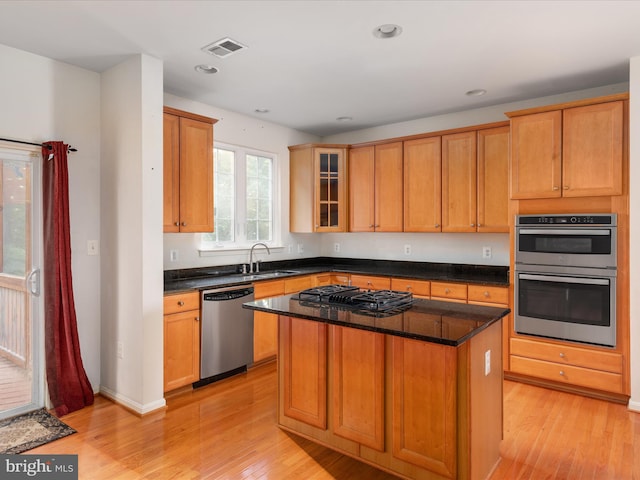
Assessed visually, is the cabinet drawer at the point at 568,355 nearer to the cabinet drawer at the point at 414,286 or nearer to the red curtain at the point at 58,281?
the cabinet drawer at the point at 414,286

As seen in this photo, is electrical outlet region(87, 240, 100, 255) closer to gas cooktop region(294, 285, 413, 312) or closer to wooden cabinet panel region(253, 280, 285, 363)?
wooden cabinet panel region(253, 280, 285, 363)

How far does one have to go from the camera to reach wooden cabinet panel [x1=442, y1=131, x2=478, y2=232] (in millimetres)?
4211

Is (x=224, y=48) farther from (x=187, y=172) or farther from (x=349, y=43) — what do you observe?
(x=187, y=172)

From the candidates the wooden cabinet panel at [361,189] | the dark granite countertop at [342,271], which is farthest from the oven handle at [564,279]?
the wooden cabinet panel at [361,189]

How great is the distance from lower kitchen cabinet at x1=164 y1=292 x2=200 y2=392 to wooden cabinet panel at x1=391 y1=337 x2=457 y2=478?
1.95 metres

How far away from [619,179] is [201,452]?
12.0 ft

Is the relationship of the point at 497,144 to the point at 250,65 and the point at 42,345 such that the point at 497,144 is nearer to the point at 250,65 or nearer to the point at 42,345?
the point at 250,65

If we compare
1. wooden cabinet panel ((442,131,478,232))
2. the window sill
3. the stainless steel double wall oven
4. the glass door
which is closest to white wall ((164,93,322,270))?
the window sill

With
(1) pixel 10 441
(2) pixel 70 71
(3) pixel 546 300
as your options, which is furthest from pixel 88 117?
(3) pixel 546 300

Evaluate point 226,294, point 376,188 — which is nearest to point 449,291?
point 376,188

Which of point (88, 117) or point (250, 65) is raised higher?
point (250, 65)

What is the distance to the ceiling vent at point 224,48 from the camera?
2.84m

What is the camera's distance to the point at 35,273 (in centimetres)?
309

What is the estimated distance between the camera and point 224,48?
2.93 m
